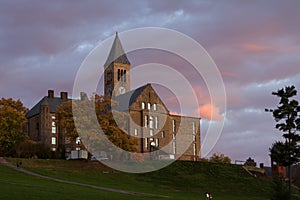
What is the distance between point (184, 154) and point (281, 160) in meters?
65.9

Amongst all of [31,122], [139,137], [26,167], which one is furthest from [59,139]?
[26,167]

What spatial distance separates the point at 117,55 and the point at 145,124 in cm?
4121

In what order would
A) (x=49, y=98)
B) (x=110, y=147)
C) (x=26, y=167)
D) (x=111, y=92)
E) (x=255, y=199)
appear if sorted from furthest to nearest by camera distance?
(x=111, y=92)
(x=49, y=98)
(x=110, y=147)
(x=26, y=167)
(x=255, y=199)

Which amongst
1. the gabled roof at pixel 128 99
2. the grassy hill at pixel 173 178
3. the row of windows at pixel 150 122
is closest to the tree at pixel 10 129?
the grassy hill at pixel 173 178

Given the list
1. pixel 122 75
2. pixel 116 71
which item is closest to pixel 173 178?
pixel 122 75

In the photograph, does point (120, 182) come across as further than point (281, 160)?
Yes

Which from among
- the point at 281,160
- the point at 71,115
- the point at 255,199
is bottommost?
the point at 255,199

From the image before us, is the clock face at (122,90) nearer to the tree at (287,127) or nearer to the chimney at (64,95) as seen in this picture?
the chimney at (64,95)

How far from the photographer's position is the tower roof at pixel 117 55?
14700 centimetres

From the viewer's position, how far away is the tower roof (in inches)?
5787

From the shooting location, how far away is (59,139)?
122m

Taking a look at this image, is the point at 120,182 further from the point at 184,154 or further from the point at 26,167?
the point at 184,154

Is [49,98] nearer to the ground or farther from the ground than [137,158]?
farther from the ground

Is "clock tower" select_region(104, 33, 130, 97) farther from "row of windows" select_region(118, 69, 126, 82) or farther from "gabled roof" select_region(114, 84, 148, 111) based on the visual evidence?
"gabled roof" select_region(114, 84, 148, 111)
